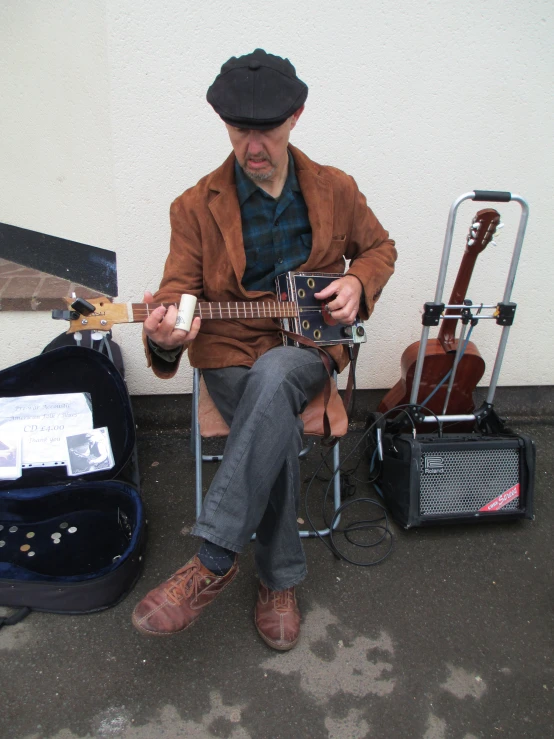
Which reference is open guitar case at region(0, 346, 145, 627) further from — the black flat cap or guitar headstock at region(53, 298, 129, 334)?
the black flat cap

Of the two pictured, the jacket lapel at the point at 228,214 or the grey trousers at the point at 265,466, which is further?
the jacket lapel at the point at 228,214

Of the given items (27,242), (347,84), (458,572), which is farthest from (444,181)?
(27,242)

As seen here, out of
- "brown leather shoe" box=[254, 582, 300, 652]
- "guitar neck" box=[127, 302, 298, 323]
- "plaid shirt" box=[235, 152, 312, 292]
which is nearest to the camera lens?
"brown leather shoe" box=[254, 582, 300, 652]

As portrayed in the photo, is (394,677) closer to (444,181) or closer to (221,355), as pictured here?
(221,355)

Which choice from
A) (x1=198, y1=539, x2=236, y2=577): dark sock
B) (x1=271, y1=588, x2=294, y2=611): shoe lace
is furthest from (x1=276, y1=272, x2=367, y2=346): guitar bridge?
(x1=271, y1=588, x2=294, y2=611): shoe lace

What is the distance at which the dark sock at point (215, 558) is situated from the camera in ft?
4.79

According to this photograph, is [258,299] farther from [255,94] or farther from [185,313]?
[255,94]

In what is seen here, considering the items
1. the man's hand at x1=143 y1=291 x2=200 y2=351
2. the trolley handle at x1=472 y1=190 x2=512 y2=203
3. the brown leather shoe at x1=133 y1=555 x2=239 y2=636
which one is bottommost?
the brown leather shoe at x1=133 y1=555 x2=239 y2=636

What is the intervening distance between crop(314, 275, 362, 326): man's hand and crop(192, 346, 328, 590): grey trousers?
0.54 feet

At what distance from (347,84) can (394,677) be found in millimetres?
2399

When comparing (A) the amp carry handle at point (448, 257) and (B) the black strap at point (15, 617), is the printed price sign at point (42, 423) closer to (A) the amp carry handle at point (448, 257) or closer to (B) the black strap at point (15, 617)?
(B) the black strap at point (15, 617)

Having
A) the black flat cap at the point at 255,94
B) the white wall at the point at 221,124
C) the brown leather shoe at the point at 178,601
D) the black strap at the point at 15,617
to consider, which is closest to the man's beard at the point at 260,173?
the black flat cap at the point at 255,94

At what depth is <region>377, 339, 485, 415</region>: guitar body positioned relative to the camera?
2250 millimetres

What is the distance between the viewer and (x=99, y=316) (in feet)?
4.74
